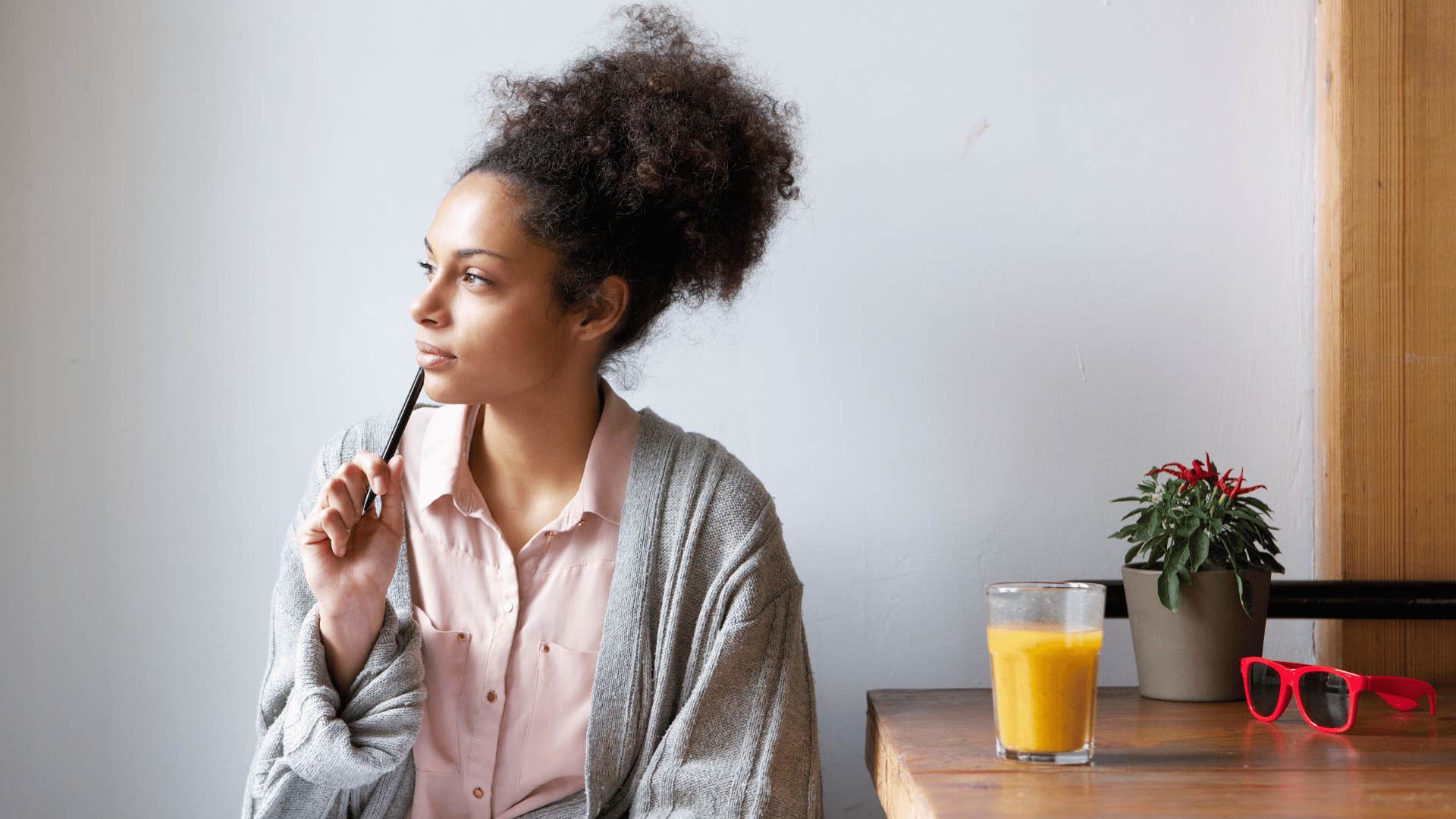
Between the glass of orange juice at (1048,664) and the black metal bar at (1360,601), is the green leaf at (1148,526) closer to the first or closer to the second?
the black metal bar at (1360,601)

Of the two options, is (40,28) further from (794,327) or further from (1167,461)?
(1167,461)

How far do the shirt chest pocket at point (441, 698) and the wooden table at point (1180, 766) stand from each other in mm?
400

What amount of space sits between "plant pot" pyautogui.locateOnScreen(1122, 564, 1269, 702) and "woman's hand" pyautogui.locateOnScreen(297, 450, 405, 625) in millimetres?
717

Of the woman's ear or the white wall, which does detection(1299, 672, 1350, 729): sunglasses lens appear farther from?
the woman's ear

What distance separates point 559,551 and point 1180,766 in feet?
1.92

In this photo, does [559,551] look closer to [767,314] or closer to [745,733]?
[745,733]

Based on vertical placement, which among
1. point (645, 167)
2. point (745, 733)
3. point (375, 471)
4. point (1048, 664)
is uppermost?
point (645, 167)

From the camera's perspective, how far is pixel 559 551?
1.17m

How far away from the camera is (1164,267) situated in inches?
54.2

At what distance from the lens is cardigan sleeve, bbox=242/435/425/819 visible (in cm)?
104

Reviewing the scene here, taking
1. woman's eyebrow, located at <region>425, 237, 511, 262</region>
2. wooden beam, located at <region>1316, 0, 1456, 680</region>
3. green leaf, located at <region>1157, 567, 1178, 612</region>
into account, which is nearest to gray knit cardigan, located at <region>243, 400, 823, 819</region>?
woman's eyebrow, located at <region>425, 237, 511, 262</region>

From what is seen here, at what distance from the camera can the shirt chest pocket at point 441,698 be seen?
44.9 inches

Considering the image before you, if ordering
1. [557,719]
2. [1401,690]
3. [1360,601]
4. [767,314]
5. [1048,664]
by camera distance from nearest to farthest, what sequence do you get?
[1048,664] < [1401,690] < [557,719] < [1360,601] < [767,314]

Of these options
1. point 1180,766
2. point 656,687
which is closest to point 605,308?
point 656,687
